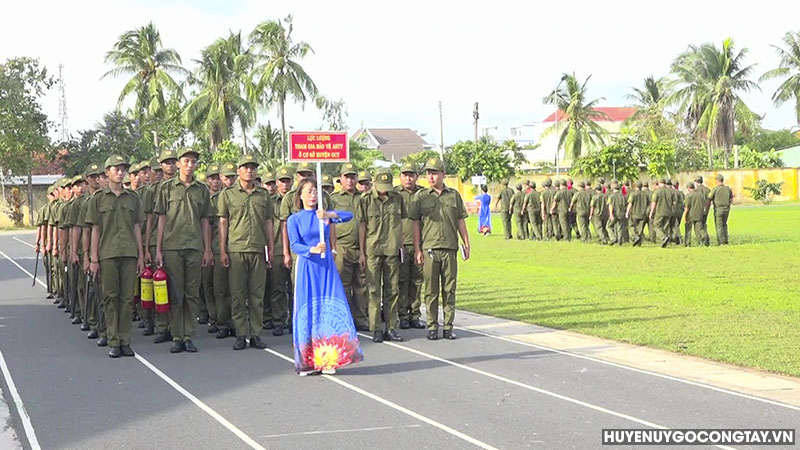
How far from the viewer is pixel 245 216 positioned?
12.0 m

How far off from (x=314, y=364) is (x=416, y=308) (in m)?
3.75

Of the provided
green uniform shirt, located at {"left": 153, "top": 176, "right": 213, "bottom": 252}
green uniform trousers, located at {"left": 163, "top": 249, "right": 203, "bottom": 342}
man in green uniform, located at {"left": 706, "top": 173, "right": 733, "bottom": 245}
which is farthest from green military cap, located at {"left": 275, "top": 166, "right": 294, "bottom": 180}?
man in green uniform, located at {"left": 706, "top": 173, "right": 733, "bottom": 245}

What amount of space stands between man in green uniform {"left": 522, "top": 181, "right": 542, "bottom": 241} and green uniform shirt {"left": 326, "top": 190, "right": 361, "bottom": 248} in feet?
67.2

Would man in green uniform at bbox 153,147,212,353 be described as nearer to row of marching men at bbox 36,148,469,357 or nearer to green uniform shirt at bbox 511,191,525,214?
row of marching men at bbox 36,148,469,357

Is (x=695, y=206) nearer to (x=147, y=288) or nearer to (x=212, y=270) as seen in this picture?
(x=212, y=270)

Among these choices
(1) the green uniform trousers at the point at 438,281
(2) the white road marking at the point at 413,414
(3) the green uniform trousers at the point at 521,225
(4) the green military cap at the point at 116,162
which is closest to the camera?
(2) the white road marking at the point at 413,414

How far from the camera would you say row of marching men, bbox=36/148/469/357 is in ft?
37.5

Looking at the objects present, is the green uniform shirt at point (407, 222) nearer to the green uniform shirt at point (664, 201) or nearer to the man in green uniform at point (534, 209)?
the green uniform shirt at point (664, 201)

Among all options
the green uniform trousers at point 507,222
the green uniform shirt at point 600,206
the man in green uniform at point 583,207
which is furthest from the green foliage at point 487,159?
the green uniform shirt at point 600,206

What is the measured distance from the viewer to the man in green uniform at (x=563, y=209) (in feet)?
106

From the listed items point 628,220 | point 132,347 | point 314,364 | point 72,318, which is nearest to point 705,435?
point 314,364

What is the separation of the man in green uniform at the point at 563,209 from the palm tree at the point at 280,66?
21317 mm

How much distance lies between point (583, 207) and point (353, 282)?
743 inches

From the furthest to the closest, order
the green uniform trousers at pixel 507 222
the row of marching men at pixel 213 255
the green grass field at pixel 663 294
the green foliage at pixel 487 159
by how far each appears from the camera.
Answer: the green foliage at pixel 487 159 < the green uniform trousers at pixel 507 222 < the green grass field at pixel 663 294 < the row of marching men at pixel 213 255
